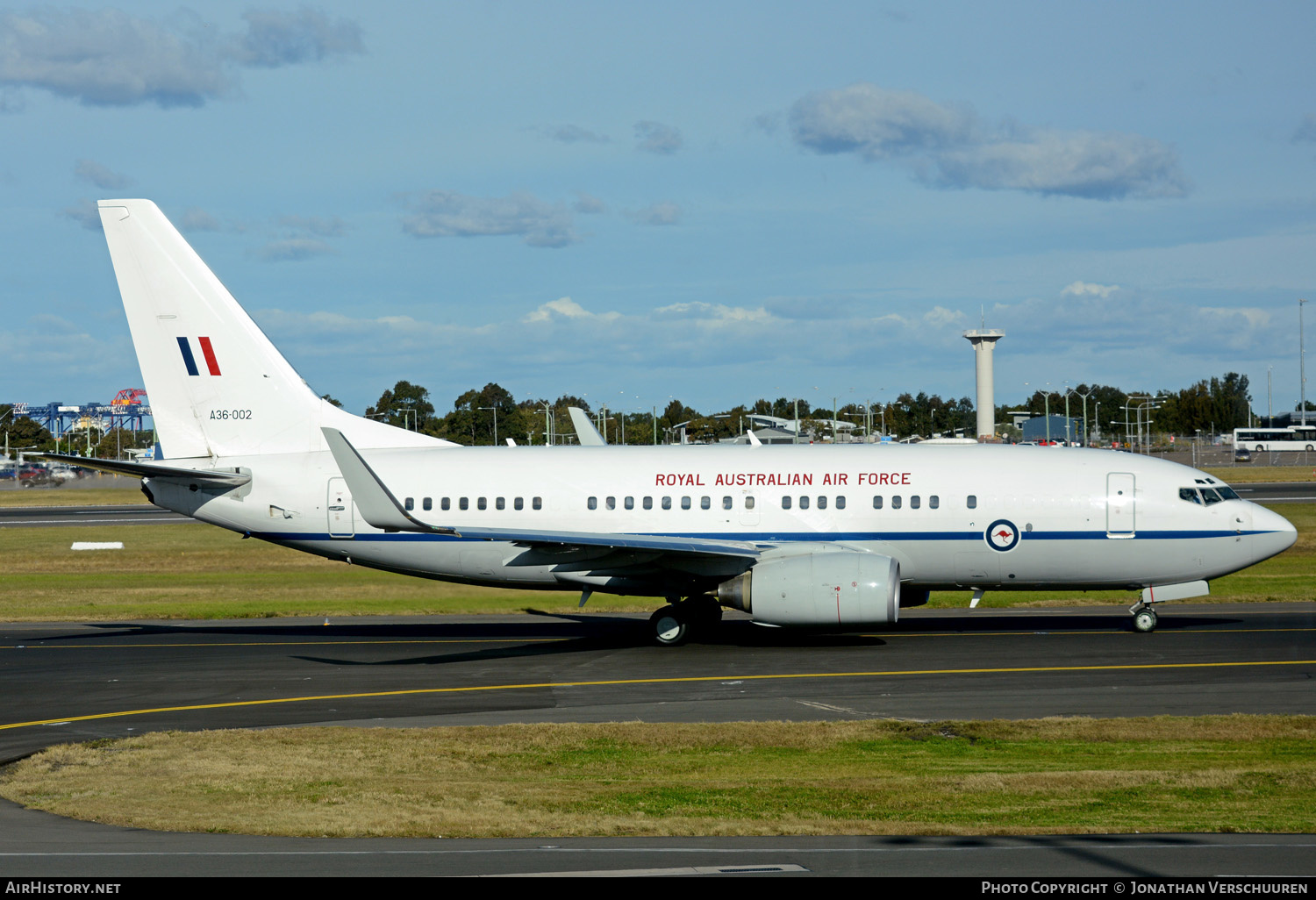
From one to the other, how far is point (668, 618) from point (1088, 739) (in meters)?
12.1

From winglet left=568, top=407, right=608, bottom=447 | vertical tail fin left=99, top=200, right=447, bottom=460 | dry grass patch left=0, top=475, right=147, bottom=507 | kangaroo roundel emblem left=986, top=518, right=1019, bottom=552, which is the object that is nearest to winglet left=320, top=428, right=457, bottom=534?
vertical tail fin left=99, top=200, right=447, bottom=460

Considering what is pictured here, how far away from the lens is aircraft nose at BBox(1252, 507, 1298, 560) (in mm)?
26281

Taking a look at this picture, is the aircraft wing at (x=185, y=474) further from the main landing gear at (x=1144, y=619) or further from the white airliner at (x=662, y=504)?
the main landing gear at (x=1144, y=619)

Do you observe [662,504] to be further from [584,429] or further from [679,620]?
[584,429]

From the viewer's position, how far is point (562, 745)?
17.3 m

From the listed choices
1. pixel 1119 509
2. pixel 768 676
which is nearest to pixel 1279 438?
pixel 1119 509

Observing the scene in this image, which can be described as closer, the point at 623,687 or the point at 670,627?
the point at 623,687

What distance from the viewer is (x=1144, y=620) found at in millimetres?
27094

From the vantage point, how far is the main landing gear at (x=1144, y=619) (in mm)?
27078

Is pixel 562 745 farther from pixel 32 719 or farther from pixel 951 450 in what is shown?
pixel 951 450

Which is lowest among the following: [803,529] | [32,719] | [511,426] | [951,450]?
[32,719]

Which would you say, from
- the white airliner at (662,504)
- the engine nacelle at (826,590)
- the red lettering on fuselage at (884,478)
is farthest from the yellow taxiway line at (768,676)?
the red lettering on fuselage at (884,478)

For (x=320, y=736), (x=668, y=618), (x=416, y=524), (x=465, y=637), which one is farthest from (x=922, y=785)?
(x=465, y=637)

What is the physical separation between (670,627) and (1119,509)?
33.6 ft
